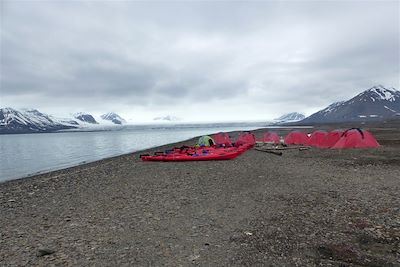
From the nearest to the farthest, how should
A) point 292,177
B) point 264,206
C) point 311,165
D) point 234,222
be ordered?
point 234,222 → point 264,206 → point 292,177 → point 311,165

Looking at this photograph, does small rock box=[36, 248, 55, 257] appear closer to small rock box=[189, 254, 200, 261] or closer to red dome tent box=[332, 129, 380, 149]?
small rock box=[189, 254, 200, 261]

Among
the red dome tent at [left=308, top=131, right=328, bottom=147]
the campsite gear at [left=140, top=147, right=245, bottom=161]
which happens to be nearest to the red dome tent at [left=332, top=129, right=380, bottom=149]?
the red dome tent at [left=308, top=131, right=328, bottom=147]

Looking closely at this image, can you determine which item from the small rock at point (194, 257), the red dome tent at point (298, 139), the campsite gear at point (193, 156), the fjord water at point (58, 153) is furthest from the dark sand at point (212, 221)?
the fjord water at point (58, 153)

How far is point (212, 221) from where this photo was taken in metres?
8.98

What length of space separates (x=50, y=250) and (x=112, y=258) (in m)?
1.42

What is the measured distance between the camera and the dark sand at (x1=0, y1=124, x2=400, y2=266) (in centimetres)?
672

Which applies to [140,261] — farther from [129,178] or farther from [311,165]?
[311,165]

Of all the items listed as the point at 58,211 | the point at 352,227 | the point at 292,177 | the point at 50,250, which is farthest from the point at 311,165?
the point at 50,250

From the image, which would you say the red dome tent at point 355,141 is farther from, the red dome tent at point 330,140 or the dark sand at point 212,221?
the dark sand at point 212,221

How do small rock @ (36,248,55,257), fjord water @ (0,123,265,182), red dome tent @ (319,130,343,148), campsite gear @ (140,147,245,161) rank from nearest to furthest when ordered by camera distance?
1. small rock @ (36,248,55,257)
2. campsite gear @ (140,147,245,161)
3. red dome tent @ (319,130,343,148)
4. fjord water @ (0,123,265,182)

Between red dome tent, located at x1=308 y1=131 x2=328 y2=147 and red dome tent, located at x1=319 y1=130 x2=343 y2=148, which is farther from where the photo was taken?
red dome tent, located at x1=308 y1=131 x2=328 y2=147

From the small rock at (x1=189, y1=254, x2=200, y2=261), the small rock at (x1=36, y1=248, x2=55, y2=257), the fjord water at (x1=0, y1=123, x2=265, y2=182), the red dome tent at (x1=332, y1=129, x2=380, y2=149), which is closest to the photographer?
the small rock at (x1=189, y1=254, x2=200, y2=261)

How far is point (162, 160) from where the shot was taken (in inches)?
909

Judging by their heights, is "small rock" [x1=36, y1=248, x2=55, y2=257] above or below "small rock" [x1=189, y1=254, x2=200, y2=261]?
above
